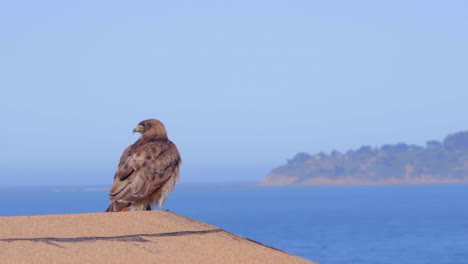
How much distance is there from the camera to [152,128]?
13.7 m

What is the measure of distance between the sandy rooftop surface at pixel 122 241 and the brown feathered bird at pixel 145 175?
7.33 feet

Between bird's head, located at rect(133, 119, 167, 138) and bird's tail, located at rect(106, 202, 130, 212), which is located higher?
bird's head, located at rect(133, 119, 167, 138)

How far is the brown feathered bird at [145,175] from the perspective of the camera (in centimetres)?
1180

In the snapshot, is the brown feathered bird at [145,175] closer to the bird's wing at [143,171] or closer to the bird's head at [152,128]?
the bird's wing at [143,171]

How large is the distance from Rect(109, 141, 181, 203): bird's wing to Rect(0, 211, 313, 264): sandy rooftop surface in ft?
7.46

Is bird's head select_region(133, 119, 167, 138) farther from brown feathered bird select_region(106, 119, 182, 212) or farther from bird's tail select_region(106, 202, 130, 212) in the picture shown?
bird's tail select_region(106, 202, 130, 212)

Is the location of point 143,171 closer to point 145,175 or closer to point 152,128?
point 145,175

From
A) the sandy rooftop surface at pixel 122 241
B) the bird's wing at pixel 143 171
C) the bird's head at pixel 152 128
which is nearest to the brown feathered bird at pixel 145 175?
the bird's wing at pixel 143 171

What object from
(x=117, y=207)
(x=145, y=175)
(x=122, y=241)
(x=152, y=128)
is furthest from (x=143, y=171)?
(x=122, y=241)

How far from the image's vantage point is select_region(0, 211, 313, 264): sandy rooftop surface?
25.8 ft

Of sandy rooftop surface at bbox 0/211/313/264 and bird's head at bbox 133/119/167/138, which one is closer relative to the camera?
sandy rooftop surface at bbox 0/211/313/264

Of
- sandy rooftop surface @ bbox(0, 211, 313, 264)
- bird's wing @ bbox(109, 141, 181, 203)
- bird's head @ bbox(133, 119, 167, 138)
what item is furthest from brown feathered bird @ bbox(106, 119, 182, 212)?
sandy rooftop surface @ bbox(0, 211, 313, 264)

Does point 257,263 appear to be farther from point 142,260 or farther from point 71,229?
point 71,229

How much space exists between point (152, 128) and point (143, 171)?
1.63m
